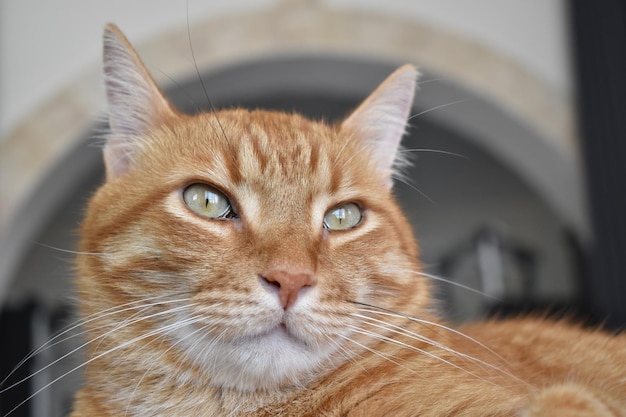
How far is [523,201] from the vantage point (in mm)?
8648

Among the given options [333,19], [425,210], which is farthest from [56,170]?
[425,210]

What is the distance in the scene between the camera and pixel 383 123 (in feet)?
4.27

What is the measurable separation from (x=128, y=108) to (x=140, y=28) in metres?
3.21

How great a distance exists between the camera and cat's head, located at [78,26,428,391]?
3.01 ft

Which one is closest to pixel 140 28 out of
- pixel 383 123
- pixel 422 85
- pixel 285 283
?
pixel 422 85

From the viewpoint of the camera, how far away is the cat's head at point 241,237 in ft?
3.01

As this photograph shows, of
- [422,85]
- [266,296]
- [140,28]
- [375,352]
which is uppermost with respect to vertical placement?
[140,28]

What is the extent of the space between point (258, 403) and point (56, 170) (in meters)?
4.03

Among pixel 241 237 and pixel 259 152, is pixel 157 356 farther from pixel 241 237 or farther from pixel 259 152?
pixel 259 152

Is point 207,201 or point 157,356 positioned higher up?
point 207,201

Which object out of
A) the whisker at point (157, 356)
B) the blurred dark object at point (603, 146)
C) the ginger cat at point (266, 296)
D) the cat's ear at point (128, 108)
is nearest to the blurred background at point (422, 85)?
the blurred dark object at point (603, 146)

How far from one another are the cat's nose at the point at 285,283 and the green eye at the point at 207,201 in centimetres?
16

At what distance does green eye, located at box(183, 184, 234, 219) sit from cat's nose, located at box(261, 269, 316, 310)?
0.16 metres

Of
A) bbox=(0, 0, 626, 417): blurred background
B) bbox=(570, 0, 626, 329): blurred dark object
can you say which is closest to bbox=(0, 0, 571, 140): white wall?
bbox=(0, 0, 626, 417): blurred background
